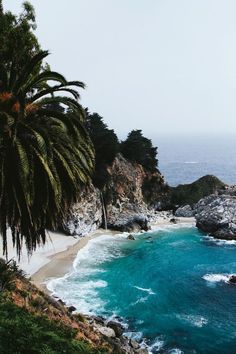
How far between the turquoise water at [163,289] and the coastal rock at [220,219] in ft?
13.5

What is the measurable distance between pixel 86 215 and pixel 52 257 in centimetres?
1392

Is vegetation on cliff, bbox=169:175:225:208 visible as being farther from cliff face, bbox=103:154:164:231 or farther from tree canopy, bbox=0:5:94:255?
tree canopy, bbox=0:5:94:255

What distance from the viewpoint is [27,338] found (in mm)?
12602

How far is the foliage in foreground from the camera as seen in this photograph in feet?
39.3

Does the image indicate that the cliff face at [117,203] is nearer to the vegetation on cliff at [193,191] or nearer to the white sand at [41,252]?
the white sand at [41,252]

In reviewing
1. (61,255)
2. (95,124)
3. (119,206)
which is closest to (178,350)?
(61,255)

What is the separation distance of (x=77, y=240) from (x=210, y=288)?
22.5m

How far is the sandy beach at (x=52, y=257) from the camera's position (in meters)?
42.2

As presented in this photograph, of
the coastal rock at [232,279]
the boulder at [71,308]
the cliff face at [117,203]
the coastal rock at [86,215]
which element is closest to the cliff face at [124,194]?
the cliff face at [117,203]

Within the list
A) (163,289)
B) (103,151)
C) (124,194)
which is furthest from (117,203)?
(163,289)

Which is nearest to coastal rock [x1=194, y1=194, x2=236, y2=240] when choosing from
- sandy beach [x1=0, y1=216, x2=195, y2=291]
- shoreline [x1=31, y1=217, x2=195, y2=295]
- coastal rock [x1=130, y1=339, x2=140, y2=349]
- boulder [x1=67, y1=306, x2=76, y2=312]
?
shoreline [x1=31, y1=217, x2=195, y2=295]

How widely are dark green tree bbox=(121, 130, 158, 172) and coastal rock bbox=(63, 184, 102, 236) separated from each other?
565 inches

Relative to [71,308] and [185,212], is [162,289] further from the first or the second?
[185,212]

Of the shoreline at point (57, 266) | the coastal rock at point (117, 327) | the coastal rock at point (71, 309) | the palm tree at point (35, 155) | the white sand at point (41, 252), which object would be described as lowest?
the coastal rock at point (117, 327)
